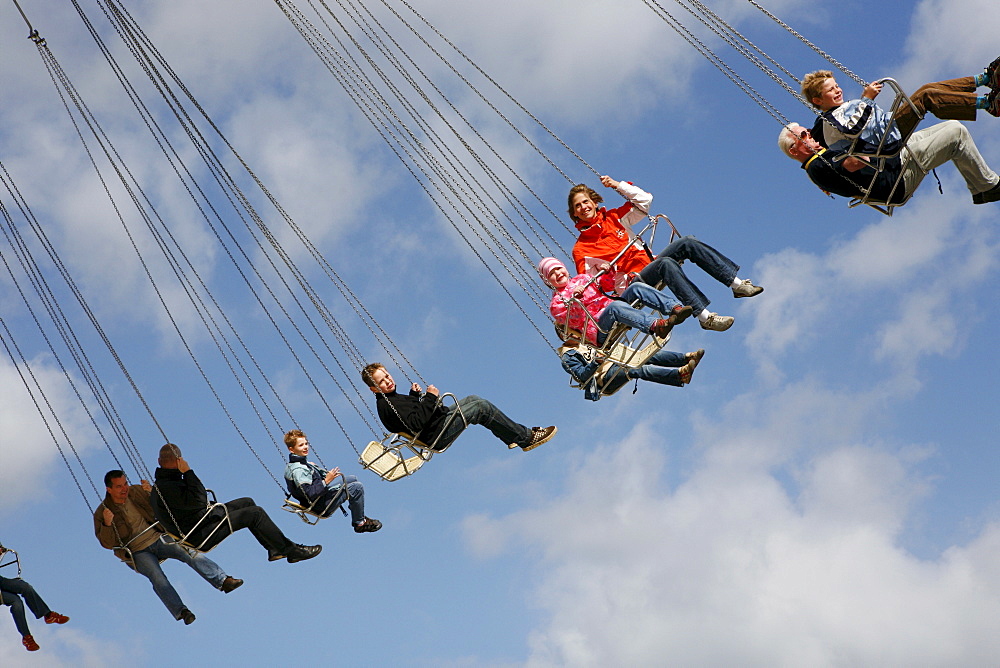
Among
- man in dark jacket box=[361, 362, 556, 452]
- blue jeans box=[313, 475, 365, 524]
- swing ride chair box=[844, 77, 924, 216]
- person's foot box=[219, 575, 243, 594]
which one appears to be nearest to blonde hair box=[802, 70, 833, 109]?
swing ride chair box=[844, 77, 924, 216]

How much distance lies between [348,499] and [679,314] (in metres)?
4.41

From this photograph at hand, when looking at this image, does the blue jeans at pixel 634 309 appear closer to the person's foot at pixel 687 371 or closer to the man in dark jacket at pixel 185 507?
the person's foot at pixel 687 371

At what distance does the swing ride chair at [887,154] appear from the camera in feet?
36.8

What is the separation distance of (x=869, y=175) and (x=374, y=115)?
608cm

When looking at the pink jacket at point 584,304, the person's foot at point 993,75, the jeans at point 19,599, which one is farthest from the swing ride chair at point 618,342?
the jeans at point 19,599

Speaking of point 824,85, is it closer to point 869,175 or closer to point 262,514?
point 869,175

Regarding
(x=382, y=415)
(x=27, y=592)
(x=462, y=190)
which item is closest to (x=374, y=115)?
(x=462, y=190)

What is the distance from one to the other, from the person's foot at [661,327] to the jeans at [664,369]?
0.92 metres

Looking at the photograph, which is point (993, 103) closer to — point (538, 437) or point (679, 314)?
point (679, 314)

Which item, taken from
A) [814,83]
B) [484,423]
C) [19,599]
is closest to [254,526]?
[484,423]

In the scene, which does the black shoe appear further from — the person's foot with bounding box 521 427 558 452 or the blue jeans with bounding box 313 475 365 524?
the person's foot with bounding box 521 427 558 452

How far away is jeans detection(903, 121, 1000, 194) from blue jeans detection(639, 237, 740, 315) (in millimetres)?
2049

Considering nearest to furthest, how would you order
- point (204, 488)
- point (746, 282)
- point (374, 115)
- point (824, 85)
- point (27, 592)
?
point (824, 85)
point (746, 282)
point (204, 488)
point (374, 115)
point (27, 592)

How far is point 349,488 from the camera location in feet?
48.3
